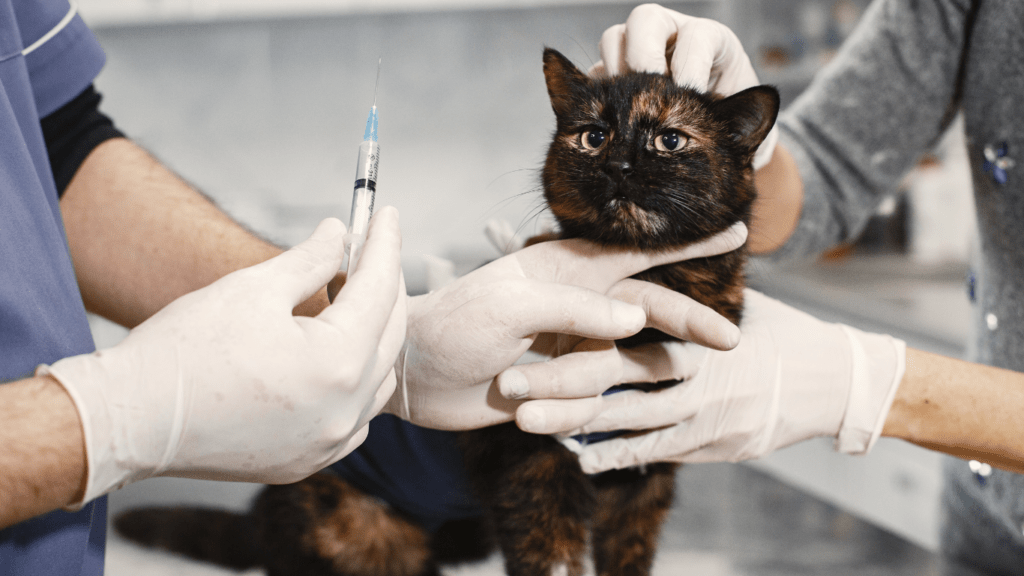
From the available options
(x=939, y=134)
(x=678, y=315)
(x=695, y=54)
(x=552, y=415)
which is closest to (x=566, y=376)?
(x=552, y=415)

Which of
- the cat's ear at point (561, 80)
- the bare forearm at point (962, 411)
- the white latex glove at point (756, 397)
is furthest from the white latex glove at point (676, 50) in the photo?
the bare forearm at point (962, 411)

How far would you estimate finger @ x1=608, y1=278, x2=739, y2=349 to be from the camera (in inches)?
28.3

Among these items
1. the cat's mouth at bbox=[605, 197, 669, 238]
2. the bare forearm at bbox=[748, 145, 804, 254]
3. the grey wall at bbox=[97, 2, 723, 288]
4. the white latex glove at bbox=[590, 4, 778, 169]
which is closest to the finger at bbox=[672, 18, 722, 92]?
the white latex glove at bbox=[590, 4, 778, 169]

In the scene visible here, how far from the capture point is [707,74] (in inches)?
35.3

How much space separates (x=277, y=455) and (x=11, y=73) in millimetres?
542

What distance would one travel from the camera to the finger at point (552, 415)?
0.74 m

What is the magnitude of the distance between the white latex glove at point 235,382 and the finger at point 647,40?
1.79ft

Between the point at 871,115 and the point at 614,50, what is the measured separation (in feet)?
2.29

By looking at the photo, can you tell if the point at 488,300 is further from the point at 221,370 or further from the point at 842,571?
the point at 842,571

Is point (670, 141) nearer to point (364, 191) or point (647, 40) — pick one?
point (647, 40)

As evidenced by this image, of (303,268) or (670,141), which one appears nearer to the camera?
(303,268)

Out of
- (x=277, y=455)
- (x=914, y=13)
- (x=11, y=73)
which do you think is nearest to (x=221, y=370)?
(x=277, y=455)

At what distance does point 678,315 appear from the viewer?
75 cm

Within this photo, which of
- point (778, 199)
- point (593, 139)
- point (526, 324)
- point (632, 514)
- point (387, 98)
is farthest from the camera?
point (387, 98)
